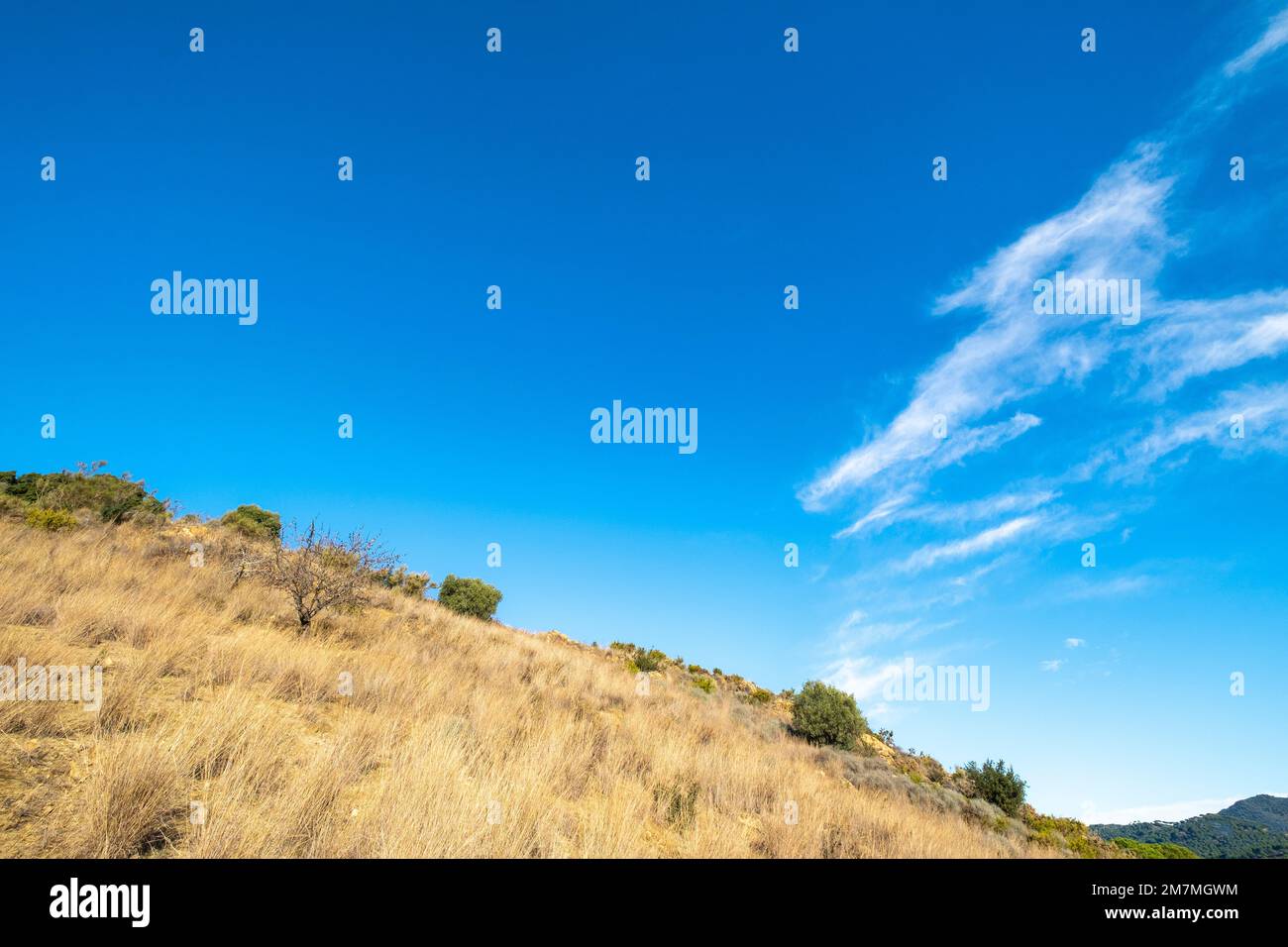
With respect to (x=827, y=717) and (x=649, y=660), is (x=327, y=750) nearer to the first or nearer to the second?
(x=827, y=717)

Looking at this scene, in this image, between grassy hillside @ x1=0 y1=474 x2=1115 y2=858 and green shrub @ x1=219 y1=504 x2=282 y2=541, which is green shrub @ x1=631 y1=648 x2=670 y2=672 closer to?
grassy hillside @ x1=0 y1=474 x2=1115 y2=858

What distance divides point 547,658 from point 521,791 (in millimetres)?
9672

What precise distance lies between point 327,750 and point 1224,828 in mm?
50741

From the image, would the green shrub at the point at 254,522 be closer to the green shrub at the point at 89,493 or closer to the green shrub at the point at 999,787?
the green shrub at the point at 89,493

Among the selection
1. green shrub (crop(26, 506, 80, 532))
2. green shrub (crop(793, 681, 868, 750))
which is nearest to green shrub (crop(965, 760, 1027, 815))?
green shrub (crop(793, 681, 868, 750))

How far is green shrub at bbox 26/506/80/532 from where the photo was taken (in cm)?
1212

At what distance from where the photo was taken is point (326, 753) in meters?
4.46

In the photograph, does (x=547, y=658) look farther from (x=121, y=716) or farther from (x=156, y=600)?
(x=121, y=716)

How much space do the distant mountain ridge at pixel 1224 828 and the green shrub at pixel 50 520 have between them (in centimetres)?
3768

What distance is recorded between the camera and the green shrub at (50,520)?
12117 millimetres

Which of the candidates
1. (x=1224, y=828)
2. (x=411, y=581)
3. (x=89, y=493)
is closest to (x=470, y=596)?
(x=411, y=581)

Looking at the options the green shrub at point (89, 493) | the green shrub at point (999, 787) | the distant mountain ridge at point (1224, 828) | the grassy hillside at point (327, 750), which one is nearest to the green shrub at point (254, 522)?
the green shrub at point (89, 493)
